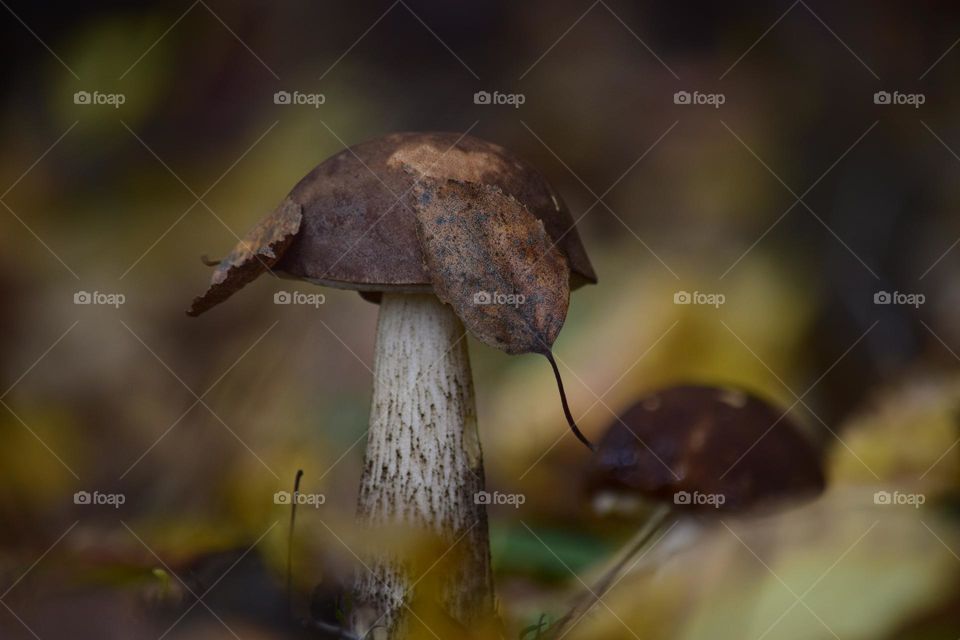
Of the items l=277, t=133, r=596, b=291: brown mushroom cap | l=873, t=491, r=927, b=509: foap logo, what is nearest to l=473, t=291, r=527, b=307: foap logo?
l=277, t=133, r=596, b=291: brown mushroom cap

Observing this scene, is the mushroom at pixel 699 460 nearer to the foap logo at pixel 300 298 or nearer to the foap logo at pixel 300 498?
the foap logo at pixel 300 498

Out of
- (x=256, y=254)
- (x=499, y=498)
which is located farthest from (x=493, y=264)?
(x=499, y=498)

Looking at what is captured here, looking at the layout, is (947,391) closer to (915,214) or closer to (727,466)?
(915,214)

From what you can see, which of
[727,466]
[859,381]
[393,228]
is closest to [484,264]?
[393,228]

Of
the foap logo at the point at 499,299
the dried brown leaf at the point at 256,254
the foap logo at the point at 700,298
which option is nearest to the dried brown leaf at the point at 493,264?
the foap logo at the point at 499,299

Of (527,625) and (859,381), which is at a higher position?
(859,381)

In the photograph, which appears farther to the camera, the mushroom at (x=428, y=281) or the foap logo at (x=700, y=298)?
the foap logo at (x=700, y=298)

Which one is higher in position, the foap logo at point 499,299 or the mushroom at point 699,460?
the foap logo at point 499,299
